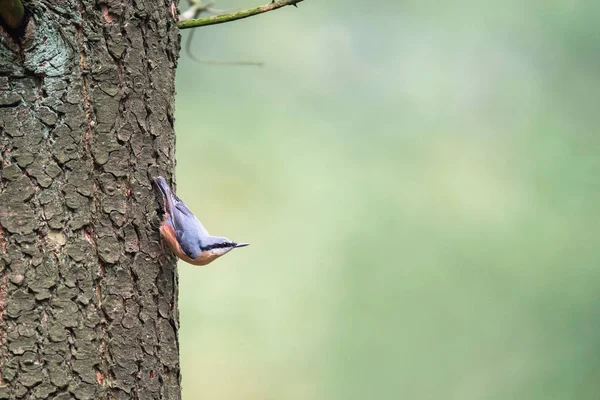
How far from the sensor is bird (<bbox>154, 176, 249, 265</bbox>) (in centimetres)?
140

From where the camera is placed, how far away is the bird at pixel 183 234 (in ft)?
4.61

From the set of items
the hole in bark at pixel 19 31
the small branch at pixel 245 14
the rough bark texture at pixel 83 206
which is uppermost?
the small branch at pixel 245 14

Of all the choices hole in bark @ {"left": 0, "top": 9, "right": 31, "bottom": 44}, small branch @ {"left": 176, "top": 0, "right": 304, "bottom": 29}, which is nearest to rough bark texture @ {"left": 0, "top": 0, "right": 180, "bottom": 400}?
hole in bark @ {"left": 0, "top": 9, "right": 31, "bottom": 44}

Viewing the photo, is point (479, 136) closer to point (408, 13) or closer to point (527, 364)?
point (408, 13)

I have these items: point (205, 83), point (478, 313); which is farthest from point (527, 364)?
point (205, 83)

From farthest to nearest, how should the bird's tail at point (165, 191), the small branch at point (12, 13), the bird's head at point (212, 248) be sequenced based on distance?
the bird's head at point (212, 248) < the bird's tail at point (165, 191) < the small branch at point (12, 13)

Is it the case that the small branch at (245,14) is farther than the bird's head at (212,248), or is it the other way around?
the bird's head at (212,248)

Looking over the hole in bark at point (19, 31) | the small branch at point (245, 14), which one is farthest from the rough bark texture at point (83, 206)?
the small branch at point (245, 14)

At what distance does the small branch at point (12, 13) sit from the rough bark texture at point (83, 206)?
0.08 ft

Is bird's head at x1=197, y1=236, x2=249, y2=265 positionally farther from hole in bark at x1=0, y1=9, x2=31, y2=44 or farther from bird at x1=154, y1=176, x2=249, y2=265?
hole in bark at x1=0, y1=9, x2=31, y2=44

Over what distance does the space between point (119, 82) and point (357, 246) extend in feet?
8.29

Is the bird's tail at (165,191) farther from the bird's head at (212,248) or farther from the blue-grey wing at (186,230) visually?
the bird's head at (212,248)

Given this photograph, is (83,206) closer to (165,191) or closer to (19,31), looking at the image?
(165,191)

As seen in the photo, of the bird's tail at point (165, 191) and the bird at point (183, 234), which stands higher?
the bird's tail at point (165, 191)
